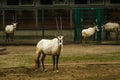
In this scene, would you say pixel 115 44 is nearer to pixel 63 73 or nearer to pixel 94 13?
pixel 94 13

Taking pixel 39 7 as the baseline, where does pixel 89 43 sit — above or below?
below

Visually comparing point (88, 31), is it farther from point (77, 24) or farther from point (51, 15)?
point (51, 15)

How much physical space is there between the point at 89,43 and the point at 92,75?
1085 cm

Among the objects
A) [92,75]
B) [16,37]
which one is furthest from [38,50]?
[16,37]

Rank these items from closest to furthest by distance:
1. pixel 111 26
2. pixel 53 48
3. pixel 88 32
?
pixel 53 48
pixel 88 32
pixel 111 26

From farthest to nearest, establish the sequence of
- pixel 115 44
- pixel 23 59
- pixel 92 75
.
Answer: pixel 115 44, pixel 23 59, pixel 92 75

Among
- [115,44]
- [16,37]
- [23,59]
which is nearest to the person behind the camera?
[23,59]

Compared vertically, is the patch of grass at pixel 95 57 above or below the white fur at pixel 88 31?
below

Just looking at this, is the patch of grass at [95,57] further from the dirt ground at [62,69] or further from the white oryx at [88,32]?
the white oryx at [88,32]

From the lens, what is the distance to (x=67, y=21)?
27.1m

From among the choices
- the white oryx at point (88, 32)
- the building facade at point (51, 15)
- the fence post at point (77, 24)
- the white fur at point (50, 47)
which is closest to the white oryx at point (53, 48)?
the white fur at point (50, 47)

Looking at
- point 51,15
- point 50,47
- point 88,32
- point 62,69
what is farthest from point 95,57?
point 51,15

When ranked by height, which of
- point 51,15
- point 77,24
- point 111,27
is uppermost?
point 51,15

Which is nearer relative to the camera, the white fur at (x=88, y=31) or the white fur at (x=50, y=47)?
the white fur at (x=50, y=47)
